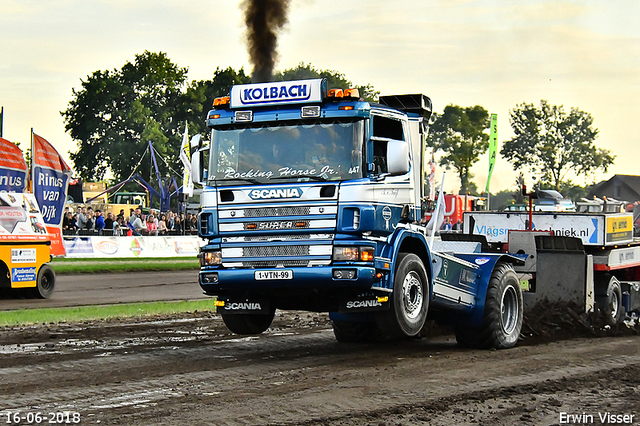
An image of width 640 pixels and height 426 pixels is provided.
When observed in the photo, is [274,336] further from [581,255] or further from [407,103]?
[581,255]

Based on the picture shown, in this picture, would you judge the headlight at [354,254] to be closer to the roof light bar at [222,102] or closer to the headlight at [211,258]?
the headlight at [211,258]

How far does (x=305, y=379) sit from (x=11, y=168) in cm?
1384

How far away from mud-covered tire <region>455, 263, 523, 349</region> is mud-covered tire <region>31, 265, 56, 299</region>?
37.2 feet

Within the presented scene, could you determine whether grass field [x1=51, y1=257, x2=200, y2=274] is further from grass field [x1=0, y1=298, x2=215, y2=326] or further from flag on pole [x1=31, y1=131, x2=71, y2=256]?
grass field [x1=0, y1=298, x2=215, y2=326]

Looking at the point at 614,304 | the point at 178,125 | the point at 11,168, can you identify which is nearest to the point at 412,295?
the point at 614,304

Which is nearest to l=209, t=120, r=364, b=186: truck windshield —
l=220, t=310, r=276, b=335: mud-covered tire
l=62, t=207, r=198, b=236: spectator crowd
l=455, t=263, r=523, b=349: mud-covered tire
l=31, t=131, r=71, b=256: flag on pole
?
l=220, t=310, r=276, b=335: mud-covered tire

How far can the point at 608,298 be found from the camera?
13688 mm

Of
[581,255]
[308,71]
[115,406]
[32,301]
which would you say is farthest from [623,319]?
[308,71]

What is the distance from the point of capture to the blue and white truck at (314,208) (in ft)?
30.7

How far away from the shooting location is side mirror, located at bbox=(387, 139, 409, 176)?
936 centimetres

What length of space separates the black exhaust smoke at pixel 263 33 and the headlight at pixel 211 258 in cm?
763

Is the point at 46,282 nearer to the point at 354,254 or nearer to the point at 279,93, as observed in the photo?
the point at 279,93

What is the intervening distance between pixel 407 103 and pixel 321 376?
3.87 meters

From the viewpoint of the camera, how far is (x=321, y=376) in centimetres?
863
